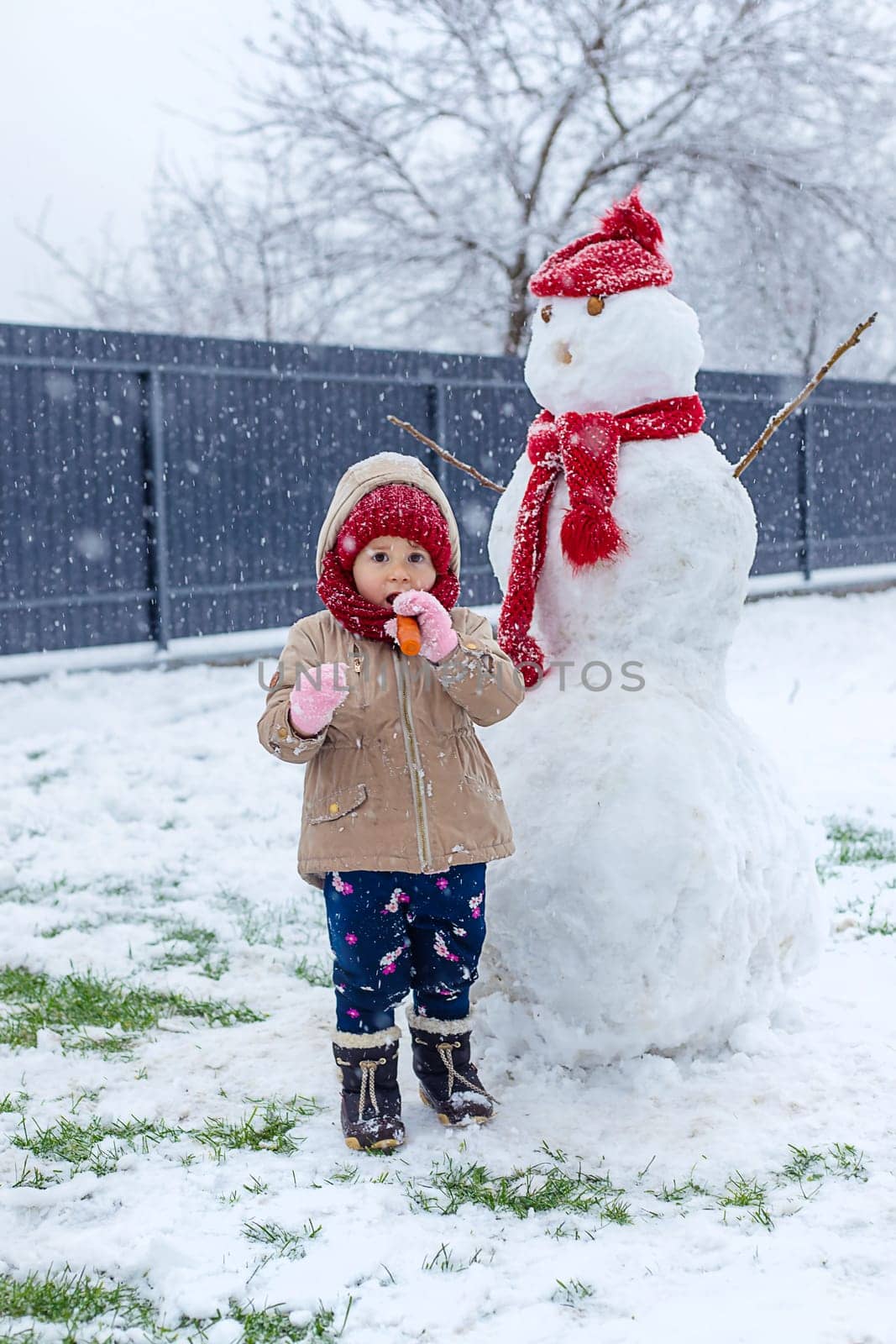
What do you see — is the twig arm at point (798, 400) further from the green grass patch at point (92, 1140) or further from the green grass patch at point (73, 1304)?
the green grass patch at point (73, 1304)

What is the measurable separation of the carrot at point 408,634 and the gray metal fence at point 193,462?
19.5 feet

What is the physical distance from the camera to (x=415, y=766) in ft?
8.52

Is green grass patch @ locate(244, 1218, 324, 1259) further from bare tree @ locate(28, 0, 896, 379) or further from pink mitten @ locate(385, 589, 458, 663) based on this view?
bare tree @ locate(28, 0, 896, 379)

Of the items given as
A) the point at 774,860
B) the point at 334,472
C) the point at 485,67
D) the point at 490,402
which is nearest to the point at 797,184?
the point at 485,67

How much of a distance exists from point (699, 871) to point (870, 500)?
12.7 metres

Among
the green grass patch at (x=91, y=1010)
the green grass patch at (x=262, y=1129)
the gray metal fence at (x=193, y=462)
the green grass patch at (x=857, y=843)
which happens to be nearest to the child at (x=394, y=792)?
the green grass patch at (x=262, y=1129)

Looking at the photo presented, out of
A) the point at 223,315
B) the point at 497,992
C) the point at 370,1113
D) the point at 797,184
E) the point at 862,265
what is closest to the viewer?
the point at 370,1113

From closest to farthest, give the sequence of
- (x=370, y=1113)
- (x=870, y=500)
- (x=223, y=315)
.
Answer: (x=370, y=1113) → (x=870, y=500) → (x=223, y=315)

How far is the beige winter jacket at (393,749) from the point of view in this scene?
2533 mm

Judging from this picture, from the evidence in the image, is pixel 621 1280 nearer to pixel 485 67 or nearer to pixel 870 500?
pixel 870 500

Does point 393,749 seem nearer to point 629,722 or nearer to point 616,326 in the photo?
point 629,722

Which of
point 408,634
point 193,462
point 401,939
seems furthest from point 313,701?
point 193,462

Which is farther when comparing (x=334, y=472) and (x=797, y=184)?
(x=797, y=184)

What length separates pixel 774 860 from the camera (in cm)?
295
